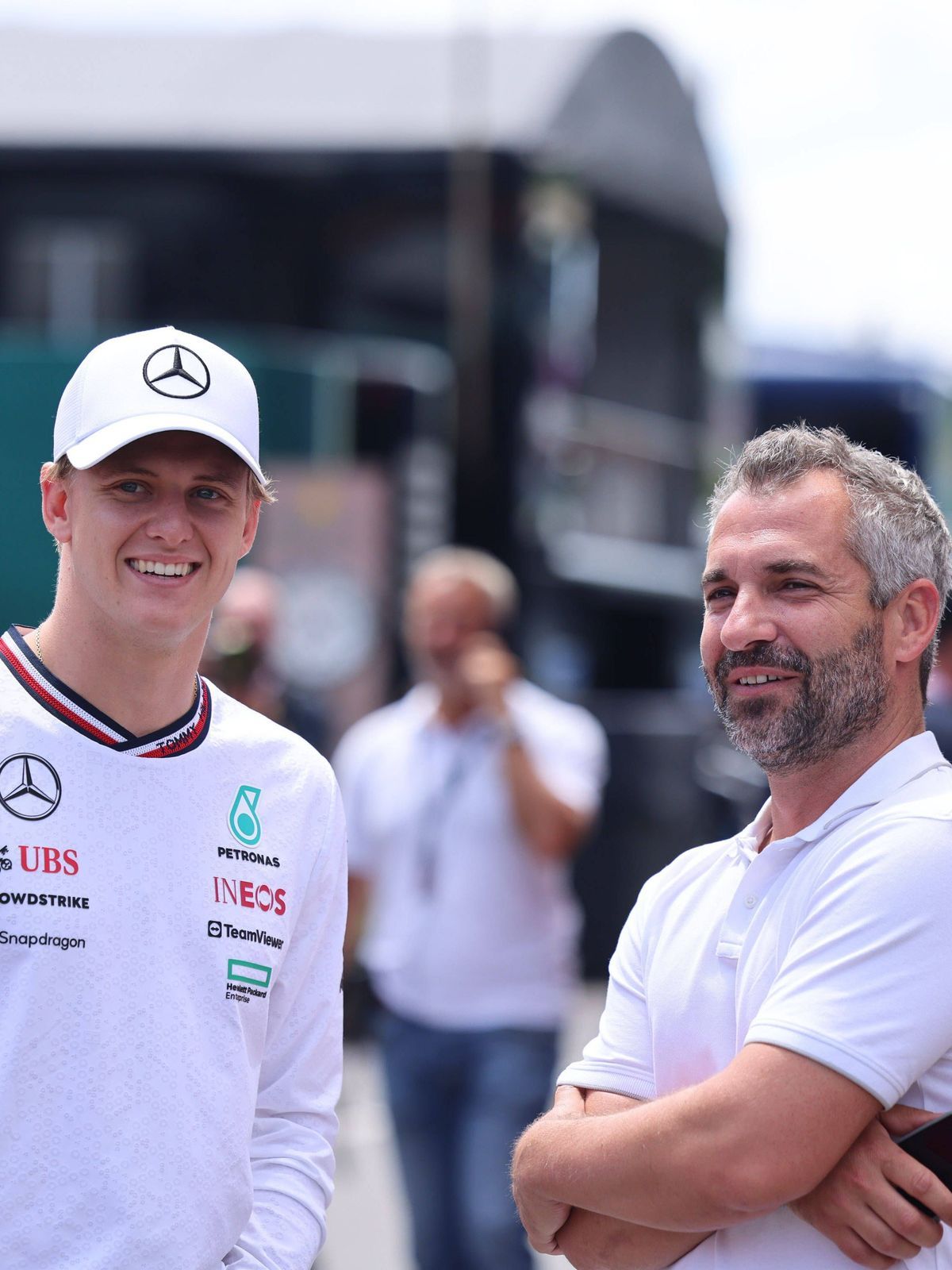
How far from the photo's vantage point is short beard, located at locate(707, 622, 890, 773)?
235 cm

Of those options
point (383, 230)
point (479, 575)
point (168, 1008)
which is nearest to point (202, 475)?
→ point (168, 1008)

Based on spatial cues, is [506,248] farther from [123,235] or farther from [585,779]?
[585,779]

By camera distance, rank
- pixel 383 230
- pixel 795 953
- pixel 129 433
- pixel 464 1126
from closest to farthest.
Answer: pixel 795 953 → pixel 129 433 → pixel 464 1126 → pixel 383 230

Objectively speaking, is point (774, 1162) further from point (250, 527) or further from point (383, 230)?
point (383, 230)

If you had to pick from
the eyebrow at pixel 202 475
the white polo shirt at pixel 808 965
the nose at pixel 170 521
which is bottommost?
the white polo shirt at pixel 808 965

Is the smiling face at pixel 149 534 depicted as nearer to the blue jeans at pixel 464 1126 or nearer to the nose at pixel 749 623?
the nose at pixel 749 623

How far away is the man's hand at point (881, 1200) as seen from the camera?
208cm

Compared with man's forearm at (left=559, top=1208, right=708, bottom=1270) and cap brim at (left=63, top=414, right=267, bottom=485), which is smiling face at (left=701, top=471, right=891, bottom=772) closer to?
man's forearm at (left=559, top=1208, right=708, bottom=1270)

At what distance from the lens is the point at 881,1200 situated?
6.86 feet

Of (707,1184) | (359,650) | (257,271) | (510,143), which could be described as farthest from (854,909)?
(257,271)

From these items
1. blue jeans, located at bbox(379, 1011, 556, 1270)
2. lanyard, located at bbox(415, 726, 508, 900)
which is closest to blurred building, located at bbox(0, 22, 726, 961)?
lanyard, located at bbox(415, 726, 508, 900)

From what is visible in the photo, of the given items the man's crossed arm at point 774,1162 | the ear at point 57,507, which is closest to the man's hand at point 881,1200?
the man's crossed arm at point 774,1162

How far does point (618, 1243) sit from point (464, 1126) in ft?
8.85

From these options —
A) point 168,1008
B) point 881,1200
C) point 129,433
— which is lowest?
point 881,1200
